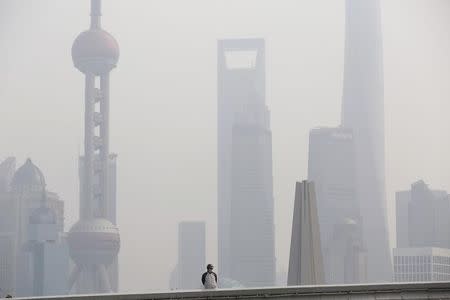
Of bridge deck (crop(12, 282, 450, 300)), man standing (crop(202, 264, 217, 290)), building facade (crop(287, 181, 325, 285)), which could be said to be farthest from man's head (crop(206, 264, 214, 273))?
building facade (crop(287, 181, 325, 285))

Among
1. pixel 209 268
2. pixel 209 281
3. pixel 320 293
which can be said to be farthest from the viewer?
pixel 209 268

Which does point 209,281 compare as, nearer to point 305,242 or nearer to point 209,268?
point 209,268

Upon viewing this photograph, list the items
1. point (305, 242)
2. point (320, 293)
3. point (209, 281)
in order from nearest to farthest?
1. point (320, 293)
2. point (209, 281)
3. point (305, 242)

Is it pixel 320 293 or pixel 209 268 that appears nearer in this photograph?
pixel 320 293

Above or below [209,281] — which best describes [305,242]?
above

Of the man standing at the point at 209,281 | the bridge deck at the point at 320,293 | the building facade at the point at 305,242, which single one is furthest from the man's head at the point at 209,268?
the building facade at the point at 305,242

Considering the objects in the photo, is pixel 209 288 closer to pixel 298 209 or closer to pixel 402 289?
pixel 402 289

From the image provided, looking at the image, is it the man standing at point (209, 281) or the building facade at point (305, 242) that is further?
the building facade at point (305, 242)

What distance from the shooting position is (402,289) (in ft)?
109

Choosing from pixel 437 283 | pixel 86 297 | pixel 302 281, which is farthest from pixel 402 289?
pixel 302 281

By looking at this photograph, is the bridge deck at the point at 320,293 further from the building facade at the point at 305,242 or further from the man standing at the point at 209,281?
the building facade at the point at 305,242

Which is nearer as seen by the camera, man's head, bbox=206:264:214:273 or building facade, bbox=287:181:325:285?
man's head, bbox=206:264:214:273

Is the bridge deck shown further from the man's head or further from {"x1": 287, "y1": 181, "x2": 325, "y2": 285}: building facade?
{"x1": 287, "y1": 181, "x2": 325, "y2": 285}: building facade

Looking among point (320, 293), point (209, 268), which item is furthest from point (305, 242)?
point (320, 293)
